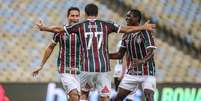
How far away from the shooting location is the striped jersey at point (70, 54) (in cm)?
778

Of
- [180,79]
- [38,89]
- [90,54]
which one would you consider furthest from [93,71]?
[180,79]

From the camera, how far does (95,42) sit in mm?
7324

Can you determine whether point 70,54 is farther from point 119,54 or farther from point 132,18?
point 132,18

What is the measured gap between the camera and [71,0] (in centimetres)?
1252

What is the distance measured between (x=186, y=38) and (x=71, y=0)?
89.8 inches

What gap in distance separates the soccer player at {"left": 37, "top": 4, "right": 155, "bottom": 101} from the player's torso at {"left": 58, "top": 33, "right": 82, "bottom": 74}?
326 mm

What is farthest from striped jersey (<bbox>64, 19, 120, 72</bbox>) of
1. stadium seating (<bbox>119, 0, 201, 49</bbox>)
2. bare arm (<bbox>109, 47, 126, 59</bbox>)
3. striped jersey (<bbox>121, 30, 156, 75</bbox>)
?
stadium seating (<bbox>119, 0, 201, 49</bbox>)

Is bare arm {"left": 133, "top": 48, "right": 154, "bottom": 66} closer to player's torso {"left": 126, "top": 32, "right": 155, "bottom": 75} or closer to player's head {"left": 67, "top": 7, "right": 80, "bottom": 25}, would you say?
player's torso {"left": 126, "top": 32, "right": 155, "bottom": 75}

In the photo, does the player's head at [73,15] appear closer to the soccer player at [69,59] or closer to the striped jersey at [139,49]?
the soccer player at [69,59]

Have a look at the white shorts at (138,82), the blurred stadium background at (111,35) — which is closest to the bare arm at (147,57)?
the white shorts at (138,82)

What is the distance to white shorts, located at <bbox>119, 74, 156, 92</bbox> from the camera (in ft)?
25.7

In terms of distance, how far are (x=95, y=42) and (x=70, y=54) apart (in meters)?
0.59

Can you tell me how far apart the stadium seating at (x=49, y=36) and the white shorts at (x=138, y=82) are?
10.8ft

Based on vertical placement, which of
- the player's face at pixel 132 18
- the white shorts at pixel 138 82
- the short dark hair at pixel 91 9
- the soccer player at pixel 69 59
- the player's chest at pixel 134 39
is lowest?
the white shorts at pixel 138 82
